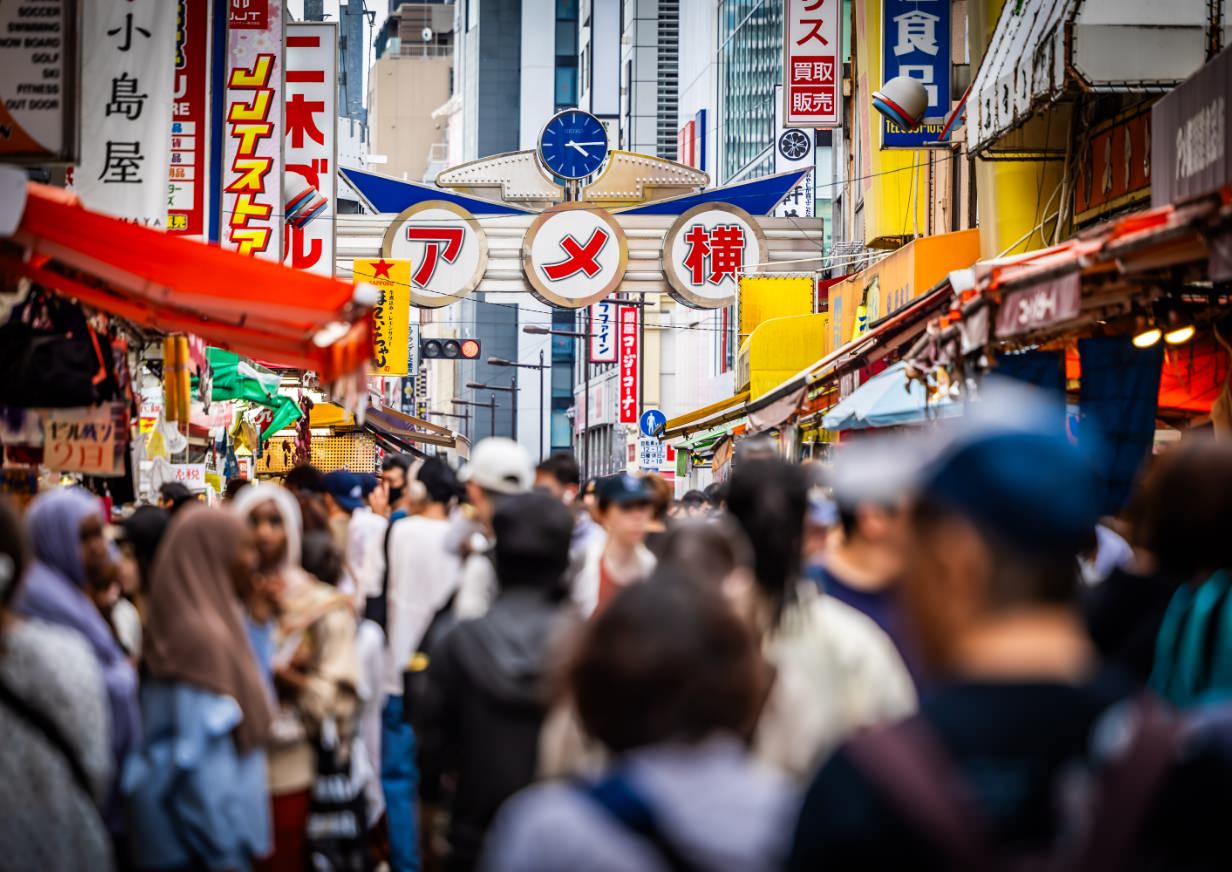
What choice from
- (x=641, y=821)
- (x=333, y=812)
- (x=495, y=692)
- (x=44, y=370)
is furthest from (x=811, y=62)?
(x=641, y=821)

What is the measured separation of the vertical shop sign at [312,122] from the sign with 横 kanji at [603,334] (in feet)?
122

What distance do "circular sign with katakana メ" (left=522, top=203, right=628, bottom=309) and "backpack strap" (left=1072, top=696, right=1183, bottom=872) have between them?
70.3 ft

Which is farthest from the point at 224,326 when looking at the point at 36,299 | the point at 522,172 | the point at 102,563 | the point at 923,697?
the point at 522,172

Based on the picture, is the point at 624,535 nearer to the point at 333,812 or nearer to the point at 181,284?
the point at 333,812

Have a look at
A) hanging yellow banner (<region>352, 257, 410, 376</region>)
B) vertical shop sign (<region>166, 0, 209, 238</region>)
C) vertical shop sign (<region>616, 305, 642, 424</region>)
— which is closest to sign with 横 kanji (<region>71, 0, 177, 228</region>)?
vertical shop sign (<region>166, 0, 209, 238</region>)

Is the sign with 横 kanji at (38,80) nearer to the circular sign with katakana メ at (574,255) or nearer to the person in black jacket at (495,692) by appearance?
the person in black jacket at (495,692)

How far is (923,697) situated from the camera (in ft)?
7.86

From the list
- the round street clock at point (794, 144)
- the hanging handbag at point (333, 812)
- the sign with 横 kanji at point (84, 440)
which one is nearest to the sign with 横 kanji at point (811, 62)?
the sign with 横 kanji at point (84, 440)

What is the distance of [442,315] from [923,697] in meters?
120

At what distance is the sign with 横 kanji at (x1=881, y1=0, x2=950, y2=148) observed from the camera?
21.7 metres

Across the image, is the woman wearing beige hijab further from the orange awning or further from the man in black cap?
the orange awning

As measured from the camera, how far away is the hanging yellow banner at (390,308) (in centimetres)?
2572

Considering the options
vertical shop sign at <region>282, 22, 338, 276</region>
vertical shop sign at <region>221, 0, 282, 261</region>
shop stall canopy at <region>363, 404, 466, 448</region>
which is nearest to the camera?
vertical shop sign at <region>221, 0, 282, 261</region>

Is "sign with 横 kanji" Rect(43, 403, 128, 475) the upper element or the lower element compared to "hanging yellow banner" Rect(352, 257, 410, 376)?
lower
